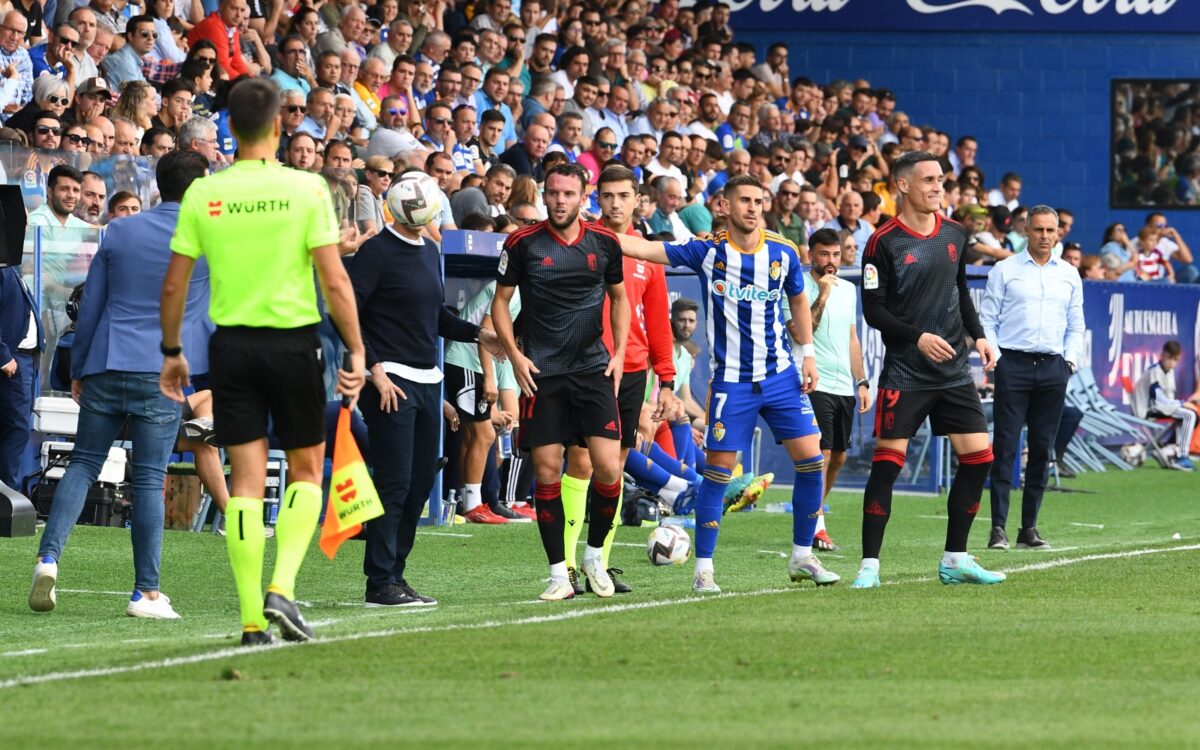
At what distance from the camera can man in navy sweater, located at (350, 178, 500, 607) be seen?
8.94 meters

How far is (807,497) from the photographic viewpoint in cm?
988

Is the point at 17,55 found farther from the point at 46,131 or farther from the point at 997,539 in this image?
the point at 997,539

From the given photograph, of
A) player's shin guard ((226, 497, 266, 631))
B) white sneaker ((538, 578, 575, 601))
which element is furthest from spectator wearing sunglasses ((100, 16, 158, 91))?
player's shin guard ((226, 497, 266, 631))

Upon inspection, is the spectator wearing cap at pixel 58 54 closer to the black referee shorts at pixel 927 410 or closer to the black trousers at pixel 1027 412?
the black trousers at pixel 1027 412

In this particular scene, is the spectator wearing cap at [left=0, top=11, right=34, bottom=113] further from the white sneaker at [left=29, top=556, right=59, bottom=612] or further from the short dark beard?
the short dark beard

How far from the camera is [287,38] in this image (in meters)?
17.8

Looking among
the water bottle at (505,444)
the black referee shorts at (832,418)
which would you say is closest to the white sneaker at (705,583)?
the black referee shorts at (832,418)

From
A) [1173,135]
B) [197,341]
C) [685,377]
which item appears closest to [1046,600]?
[197,341]

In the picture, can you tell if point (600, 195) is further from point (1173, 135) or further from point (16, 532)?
point (1173, 135)

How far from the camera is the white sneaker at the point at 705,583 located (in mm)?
9539

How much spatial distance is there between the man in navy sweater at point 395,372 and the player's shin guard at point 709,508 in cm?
Answer: 141

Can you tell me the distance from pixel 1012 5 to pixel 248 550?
24196mm


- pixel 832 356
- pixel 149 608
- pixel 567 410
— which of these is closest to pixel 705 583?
pixel 567 410

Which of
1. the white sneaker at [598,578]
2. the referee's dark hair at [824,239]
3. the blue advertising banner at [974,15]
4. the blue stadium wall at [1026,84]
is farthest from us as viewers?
the blue stadium wall at [1026,84]
